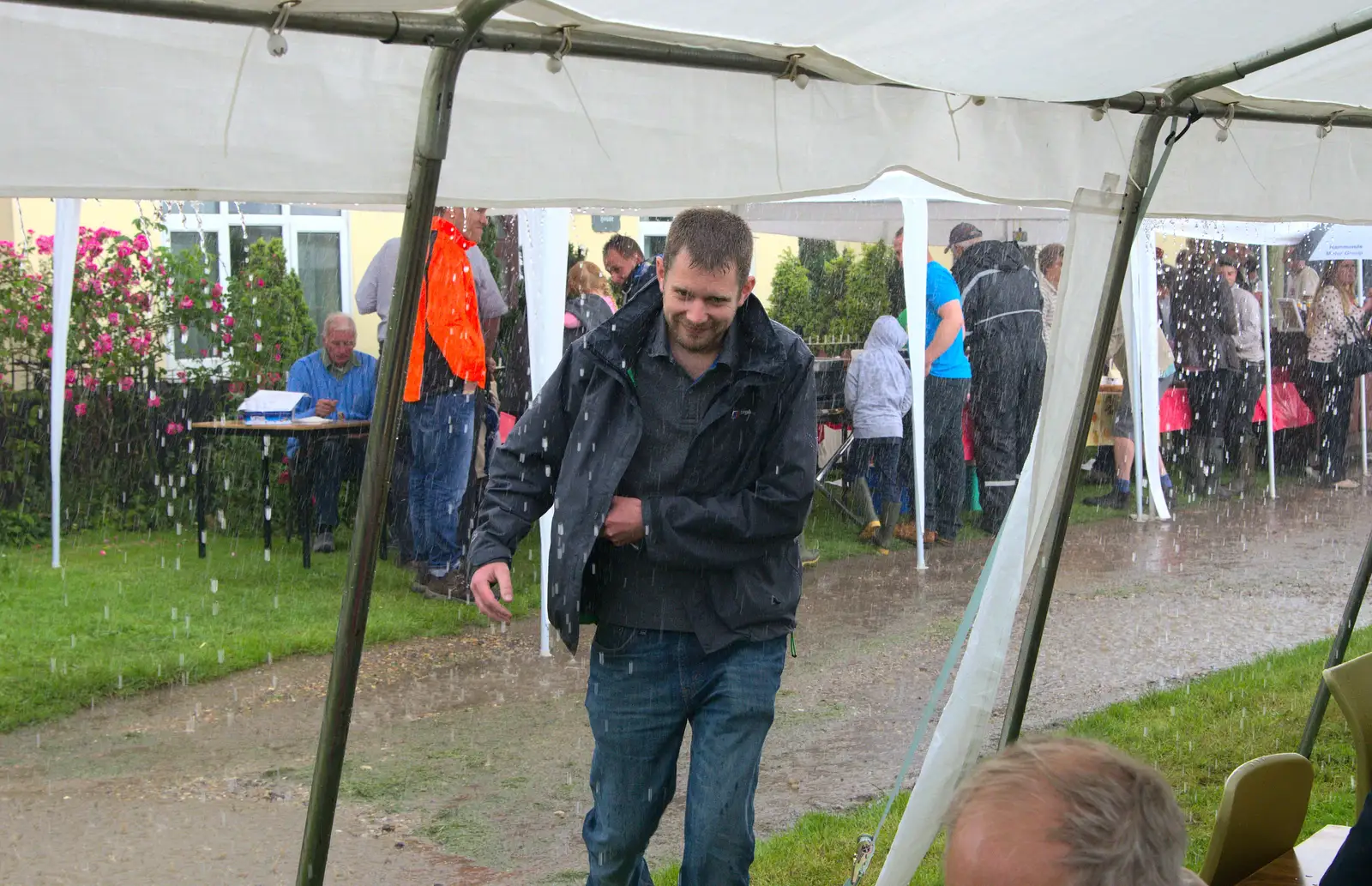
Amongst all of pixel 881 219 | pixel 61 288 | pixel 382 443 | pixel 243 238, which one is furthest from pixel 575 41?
pixel 243 238

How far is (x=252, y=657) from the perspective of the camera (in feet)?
24.9

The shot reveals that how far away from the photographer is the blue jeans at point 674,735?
326cm

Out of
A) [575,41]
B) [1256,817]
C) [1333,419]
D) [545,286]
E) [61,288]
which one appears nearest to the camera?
[1256,817]

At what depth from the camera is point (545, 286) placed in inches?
258

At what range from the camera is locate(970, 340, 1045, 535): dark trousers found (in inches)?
447

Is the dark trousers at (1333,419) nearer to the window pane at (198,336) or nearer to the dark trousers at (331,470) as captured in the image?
the dark trousers at (331,470)

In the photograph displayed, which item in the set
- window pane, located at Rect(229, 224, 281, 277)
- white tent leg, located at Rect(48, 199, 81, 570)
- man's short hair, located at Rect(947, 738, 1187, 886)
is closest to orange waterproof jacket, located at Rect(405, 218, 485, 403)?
white tent leg, located at Rect(48, 199, 81, 570)

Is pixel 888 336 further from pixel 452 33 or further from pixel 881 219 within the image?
pixel 452 33

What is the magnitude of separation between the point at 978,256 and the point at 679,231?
851 centimetres

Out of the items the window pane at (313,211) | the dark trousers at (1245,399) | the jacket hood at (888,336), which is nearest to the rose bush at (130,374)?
the window pane at (313,211)

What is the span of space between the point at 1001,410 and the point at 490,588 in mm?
8885

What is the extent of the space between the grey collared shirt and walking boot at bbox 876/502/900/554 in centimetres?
800

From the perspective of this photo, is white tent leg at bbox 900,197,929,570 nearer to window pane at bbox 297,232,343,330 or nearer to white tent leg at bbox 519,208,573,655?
white tent leg at bbox 519,208,573,655

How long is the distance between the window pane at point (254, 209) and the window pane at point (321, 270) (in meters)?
0.46
